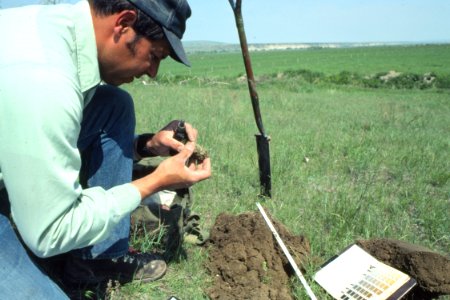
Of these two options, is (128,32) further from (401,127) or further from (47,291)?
(401,127)

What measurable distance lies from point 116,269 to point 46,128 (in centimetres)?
110

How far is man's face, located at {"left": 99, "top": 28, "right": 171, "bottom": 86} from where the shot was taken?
1597mm

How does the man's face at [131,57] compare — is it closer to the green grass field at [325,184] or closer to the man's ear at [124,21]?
the man's ear at [124,21]

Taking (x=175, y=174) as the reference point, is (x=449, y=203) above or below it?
below

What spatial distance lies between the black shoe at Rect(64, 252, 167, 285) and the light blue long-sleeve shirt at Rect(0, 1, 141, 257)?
0.57m

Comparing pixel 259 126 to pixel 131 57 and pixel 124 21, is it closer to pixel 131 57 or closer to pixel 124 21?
pixel 131 57

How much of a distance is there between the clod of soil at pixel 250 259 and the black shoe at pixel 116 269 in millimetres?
321

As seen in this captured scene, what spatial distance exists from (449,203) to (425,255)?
1.47 meters

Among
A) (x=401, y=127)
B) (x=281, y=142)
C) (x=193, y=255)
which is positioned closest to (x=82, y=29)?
(x=193, y=255)

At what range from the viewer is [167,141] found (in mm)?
2215

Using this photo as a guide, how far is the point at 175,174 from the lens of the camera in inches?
66.6

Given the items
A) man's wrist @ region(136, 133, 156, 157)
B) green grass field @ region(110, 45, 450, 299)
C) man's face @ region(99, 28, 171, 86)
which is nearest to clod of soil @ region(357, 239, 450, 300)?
green grass field @ region(110, 45, 450, 299)

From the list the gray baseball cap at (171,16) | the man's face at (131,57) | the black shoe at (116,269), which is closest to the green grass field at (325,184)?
the black shoe at (116,269)

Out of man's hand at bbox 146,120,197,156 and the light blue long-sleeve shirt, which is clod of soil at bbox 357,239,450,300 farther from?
the light blue long-sleeve shirt
